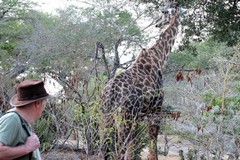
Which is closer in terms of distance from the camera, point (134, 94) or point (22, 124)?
point (22, 124)

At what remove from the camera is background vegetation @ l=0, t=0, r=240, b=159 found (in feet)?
19.4

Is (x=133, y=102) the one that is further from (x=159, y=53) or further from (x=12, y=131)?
(x=12, y=131)

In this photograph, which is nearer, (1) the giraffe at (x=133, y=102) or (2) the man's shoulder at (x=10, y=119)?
(2) the man's shoulder at (x=10, y=119)

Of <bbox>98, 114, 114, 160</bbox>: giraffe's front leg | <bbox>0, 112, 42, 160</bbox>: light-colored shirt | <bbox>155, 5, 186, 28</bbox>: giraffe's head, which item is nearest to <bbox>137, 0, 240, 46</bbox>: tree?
<bbox>155, 5, 186, 28</bbox>: giraffe's head

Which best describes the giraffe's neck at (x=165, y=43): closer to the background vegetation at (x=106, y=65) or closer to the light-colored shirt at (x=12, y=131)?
the background vegetation at (x=106, y=65)

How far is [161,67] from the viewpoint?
26.4ft

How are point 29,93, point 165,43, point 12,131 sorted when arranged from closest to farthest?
point 12,131 < point 29,93 < point 165,43

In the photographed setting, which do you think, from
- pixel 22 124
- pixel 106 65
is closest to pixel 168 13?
pixel 106 65

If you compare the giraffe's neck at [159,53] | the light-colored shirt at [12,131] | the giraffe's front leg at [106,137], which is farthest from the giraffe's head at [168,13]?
the light-colored shirt at [12,131]

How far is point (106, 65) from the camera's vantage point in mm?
10281

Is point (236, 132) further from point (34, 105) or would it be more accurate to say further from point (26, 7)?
point (26, 7)

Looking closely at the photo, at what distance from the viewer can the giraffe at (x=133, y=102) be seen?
5836 mm

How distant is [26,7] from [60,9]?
133 cm

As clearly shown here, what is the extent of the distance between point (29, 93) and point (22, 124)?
205mm
